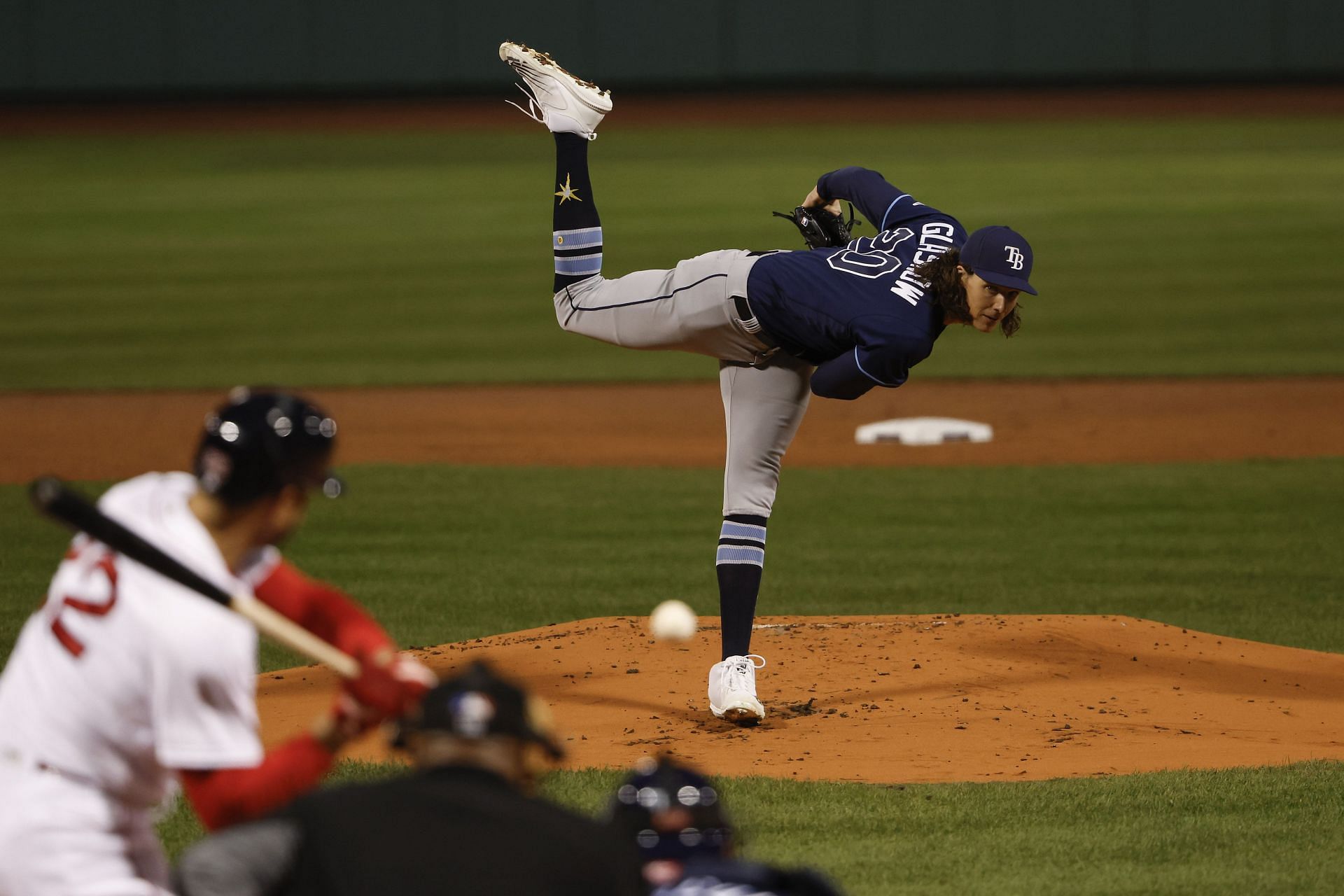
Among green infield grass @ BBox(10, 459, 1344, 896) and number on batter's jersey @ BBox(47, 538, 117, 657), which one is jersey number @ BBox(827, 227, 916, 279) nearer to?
green infield grass @ BBox(10, 459, 1344, 896)

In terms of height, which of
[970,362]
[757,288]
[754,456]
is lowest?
[970,362]

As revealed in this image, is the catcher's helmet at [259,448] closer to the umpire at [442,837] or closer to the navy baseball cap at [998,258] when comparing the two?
the umpire at [442,837]

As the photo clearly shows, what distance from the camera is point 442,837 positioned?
91.4 inches

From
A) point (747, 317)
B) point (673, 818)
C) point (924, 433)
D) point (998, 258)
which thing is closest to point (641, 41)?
point (924, 433)

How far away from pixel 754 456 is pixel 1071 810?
5.54 feet

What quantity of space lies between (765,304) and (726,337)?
218mm

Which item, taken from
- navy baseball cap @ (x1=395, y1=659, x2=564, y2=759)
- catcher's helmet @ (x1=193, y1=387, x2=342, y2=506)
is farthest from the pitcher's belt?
navy baseball cap @ (x1=395, y1=659, x2=564, y2=759)

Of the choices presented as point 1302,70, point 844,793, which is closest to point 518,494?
point 844,793

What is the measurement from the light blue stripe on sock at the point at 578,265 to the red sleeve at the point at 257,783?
370cm

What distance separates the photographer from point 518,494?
11773mm

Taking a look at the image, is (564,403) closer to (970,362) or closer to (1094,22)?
(970,362)

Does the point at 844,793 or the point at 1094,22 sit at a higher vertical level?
the point at 1094,22

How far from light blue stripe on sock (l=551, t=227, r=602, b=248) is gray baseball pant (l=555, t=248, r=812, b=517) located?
0.13m

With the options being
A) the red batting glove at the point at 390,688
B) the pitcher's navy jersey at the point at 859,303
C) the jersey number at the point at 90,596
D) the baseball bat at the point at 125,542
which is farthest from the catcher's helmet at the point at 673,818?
the pitcher's navy jersey at the point at 859,303
